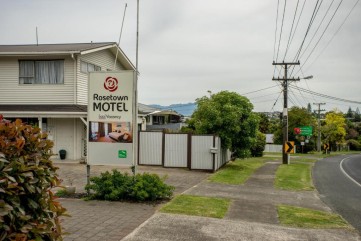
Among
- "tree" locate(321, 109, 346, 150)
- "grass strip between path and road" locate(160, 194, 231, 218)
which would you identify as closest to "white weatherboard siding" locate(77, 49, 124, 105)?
"grass strip between path and road" locate(160, 194, 231, 218)

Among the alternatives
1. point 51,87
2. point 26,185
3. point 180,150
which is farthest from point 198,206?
point 51,87

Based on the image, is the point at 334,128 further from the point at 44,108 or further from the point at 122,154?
the point at 122,154

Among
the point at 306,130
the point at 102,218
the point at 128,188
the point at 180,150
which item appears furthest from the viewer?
the point at 306,130

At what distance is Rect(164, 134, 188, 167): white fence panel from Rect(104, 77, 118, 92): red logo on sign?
9.32 m

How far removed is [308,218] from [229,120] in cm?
1185

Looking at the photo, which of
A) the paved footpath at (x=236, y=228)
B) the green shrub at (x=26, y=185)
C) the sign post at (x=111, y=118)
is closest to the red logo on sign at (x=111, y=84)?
the sign post at (x=111, y=118)

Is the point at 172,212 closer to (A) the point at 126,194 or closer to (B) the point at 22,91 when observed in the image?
(A) the point at 126,194

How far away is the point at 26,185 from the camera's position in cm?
368

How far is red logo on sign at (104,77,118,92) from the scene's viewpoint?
11.4 meters

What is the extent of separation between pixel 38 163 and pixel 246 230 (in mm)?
5517

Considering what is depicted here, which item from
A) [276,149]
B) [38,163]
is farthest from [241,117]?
[276,149]

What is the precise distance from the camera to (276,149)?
211 ft

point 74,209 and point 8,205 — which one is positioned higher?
point 8,205

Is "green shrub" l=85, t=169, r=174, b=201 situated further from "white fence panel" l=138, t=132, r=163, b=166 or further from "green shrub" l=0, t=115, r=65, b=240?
"white fence panel" l=138, t=132, r=163, b=166
